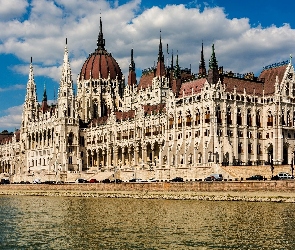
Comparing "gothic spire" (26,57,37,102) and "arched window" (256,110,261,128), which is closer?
"arched window" (256,110,261,128)

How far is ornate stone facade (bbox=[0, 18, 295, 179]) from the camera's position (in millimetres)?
117812

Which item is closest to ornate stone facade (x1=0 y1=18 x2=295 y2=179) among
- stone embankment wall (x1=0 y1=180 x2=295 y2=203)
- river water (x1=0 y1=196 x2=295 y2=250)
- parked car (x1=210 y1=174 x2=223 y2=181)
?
parked car (x1=210 y1=174 x2=223 y2=181)

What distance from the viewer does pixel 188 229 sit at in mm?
52375

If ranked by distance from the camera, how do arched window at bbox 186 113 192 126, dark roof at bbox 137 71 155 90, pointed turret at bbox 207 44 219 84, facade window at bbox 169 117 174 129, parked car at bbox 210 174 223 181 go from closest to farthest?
parked car at bbox 210 174 223 181
pointed turret at bbox 207 44 219 84
arched window at bbox 186 113 192 126
facade window at bbox 169 117 174 129
dark roof at bbox 137 71 155 90

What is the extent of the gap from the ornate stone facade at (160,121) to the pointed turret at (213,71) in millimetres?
210

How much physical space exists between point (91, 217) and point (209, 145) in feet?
174

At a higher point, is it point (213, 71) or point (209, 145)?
point (213, 71)

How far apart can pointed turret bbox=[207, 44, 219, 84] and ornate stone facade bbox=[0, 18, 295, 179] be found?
21 cm

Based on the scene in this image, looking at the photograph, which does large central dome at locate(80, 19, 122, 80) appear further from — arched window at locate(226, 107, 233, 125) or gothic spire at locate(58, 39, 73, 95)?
arched window at locate(226, 107, 233, 125)

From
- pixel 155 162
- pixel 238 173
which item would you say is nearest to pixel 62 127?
pixel 155 162

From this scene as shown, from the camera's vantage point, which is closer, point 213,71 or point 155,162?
point 213,71

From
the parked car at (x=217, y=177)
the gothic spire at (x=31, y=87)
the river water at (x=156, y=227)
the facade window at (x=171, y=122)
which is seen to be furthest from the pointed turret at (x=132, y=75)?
the river water at (x=156, y=227)

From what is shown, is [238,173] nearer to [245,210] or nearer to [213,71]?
[213,71]

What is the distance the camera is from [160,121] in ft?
445
